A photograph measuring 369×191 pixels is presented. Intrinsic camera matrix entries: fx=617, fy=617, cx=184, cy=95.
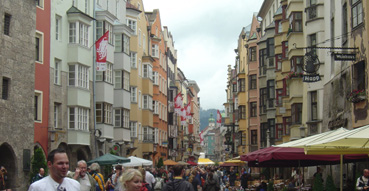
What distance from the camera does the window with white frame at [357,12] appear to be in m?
23.9

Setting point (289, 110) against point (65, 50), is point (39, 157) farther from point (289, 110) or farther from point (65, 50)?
point (289, 110)

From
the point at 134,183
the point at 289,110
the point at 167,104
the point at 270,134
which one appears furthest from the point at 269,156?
the point at 167,104

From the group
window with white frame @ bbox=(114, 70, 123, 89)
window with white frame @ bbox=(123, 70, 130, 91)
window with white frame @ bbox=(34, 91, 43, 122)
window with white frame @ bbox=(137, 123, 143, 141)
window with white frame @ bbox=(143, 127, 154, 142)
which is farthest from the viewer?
window with white frame @ bbox=(143, 127, 154, 142)

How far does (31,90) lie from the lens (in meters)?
30.8

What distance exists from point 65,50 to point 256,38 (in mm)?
30929

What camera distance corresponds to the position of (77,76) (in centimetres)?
3769

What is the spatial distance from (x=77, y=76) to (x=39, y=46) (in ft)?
15.3

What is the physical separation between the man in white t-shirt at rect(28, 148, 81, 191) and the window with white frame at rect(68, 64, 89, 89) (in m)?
31.6

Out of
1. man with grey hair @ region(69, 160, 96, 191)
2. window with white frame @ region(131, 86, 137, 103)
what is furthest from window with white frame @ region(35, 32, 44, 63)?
man with grey hair @ region(69, 160, 96, 191)

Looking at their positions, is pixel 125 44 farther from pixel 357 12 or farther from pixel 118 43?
pixel 357 12

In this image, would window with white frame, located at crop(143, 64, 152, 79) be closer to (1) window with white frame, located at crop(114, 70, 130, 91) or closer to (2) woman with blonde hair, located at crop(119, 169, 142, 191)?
(1) window with white frame, located at crop(114, 70, 130, 91)

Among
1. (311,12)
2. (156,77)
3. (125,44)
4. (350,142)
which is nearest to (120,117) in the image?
(125,44)

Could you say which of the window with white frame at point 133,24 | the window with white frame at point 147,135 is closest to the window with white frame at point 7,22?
the window with white frame at point 133,24

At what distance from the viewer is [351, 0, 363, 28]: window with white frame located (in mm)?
23922
